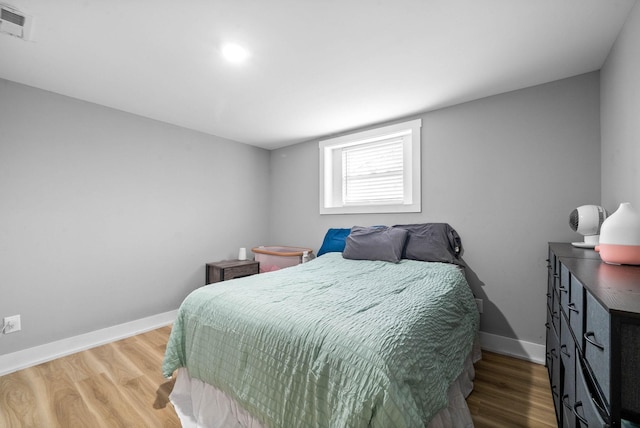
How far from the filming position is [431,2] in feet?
4.74

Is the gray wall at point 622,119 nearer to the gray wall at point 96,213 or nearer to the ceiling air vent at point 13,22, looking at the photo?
the ceiling air vent at point 13,22

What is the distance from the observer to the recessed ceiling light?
1.80 metres

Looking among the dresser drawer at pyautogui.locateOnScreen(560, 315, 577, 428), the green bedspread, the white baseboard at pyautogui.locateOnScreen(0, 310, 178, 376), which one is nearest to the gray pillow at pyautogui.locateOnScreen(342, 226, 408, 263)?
the green bedspread

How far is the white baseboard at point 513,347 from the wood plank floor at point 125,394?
80 mm

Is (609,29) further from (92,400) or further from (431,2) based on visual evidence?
(92,400)

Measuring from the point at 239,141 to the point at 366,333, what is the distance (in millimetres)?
3540

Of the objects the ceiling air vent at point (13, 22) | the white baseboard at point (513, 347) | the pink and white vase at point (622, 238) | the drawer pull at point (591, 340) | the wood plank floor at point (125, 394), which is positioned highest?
the ceiling air vent at point (13, 22)

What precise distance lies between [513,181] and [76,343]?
169 inches

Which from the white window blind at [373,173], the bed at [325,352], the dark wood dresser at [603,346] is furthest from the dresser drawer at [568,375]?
the white window blind at [373,173]

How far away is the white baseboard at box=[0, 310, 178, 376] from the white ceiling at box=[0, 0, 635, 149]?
2.28 m

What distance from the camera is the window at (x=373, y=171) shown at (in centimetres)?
301

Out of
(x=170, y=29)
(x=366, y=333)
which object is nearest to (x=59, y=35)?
(x=170, y=29)

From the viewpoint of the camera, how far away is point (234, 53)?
74.0 inches

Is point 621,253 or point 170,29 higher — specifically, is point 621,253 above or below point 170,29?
below
